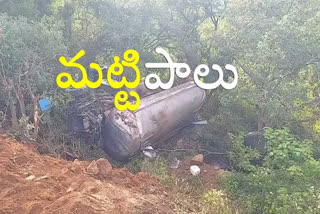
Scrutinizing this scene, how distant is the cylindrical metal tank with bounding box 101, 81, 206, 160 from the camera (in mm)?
6691

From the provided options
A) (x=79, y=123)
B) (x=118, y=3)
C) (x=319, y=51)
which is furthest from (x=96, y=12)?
(x=319, y=51)

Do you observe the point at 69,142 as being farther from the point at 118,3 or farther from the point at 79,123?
the point at 118,3

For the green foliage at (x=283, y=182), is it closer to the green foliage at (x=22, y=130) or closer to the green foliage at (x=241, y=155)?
the green foliage at (x=241, y=155)

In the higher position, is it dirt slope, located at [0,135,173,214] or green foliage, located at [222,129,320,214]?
dirt slope, located at [0,135,173,214]

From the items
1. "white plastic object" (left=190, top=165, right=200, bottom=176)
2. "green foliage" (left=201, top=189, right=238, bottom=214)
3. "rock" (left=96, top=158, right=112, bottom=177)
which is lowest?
"green foliage" (left=201, top=189, right=238, bottom=214)

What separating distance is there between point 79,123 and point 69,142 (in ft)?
1.45

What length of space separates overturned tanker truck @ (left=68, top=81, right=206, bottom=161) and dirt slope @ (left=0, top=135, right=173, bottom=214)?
122 centimetres

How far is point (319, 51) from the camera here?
637cm

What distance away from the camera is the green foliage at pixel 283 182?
4.54 meters

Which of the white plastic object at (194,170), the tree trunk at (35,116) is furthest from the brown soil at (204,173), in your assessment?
the tree trunk at (35,116)

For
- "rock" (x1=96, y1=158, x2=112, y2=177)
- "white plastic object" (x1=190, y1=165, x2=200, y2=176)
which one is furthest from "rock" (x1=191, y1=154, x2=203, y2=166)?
"rock" (x1=96, y1=158, x2=112, y2=177)

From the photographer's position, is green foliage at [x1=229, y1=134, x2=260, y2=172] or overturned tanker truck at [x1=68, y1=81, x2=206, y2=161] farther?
overturned tanker truck at [x1=68, y1=81, x2=206, y2=161]

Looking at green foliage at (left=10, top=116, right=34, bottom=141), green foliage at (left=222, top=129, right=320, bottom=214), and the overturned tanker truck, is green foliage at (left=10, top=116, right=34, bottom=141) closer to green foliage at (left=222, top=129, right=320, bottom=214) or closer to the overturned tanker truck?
the overturned tanker truck

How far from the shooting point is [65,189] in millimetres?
4406
